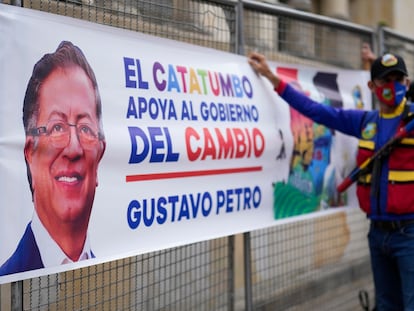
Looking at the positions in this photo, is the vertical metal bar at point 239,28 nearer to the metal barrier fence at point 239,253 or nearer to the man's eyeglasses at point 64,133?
the metal barrier fence at point 239,253

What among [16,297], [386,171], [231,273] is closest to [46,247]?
[16,297]

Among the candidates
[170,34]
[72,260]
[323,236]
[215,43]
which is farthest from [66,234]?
[323,236]

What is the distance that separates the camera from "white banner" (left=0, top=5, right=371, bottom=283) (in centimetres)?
239

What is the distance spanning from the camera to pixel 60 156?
2.56 m

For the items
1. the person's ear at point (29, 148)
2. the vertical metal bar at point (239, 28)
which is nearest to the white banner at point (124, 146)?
the person's ear at point (29, 148)

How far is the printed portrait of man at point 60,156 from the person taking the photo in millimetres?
2426

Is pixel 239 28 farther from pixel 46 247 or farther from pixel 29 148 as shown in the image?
pixel 46 247

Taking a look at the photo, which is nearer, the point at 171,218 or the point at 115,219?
the point at 115,219

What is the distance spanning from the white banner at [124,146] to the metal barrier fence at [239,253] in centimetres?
17

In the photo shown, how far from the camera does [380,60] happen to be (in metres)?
3.72

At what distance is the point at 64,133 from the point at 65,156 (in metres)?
0.10

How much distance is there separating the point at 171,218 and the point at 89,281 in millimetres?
532

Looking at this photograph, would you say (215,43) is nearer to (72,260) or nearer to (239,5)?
(239,5)

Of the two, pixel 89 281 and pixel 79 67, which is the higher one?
pixel 79 67
